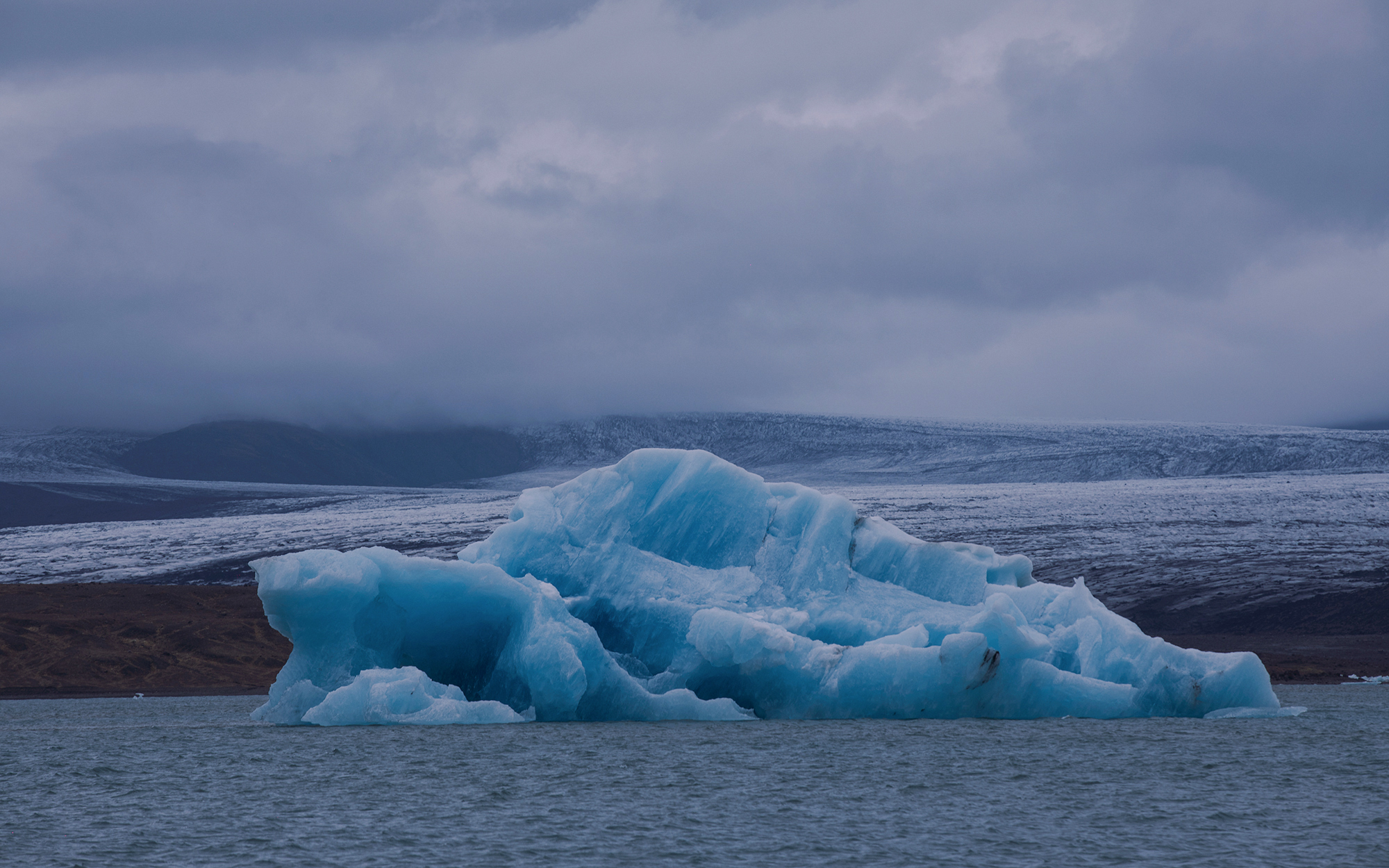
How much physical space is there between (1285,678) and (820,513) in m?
17.2

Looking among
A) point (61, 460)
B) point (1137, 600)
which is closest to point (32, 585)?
point (1137, 600)

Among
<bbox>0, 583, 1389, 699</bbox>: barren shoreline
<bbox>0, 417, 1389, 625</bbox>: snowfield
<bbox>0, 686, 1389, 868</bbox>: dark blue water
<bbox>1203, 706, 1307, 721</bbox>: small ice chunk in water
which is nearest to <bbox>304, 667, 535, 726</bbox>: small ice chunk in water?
<bbox>0, 686, 1389, 868</bbox>: dark blue water

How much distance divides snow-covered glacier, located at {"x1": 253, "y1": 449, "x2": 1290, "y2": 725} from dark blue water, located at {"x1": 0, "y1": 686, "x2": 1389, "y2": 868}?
0.40 meters

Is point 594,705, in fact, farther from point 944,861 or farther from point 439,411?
point 439,411

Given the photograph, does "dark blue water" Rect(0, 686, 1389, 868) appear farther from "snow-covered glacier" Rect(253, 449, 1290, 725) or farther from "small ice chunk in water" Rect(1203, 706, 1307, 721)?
"snow-covered glacier" Rect(253, 449, 1290, 725)

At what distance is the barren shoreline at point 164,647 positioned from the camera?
30594 millimetres

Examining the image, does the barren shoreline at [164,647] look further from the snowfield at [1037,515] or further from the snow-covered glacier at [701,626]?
the snow-covered glacier at [701,626]

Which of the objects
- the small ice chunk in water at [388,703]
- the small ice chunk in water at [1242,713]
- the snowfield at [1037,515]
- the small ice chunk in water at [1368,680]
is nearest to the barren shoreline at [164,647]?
the small ice chunk in water at [1368,680]

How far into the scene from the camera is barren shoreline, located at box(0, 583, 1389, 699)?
30.6 m

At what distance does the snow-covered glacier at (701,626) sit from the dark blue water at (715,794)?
40 cm

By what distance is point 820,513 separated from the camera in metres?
17.6

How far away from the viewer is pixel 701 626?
15516 mm

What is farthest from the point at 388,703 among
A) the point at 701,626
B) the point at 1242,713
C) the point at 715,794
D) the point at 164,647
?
the point at 164,647

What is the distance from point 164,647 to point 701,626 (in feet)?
72.8
